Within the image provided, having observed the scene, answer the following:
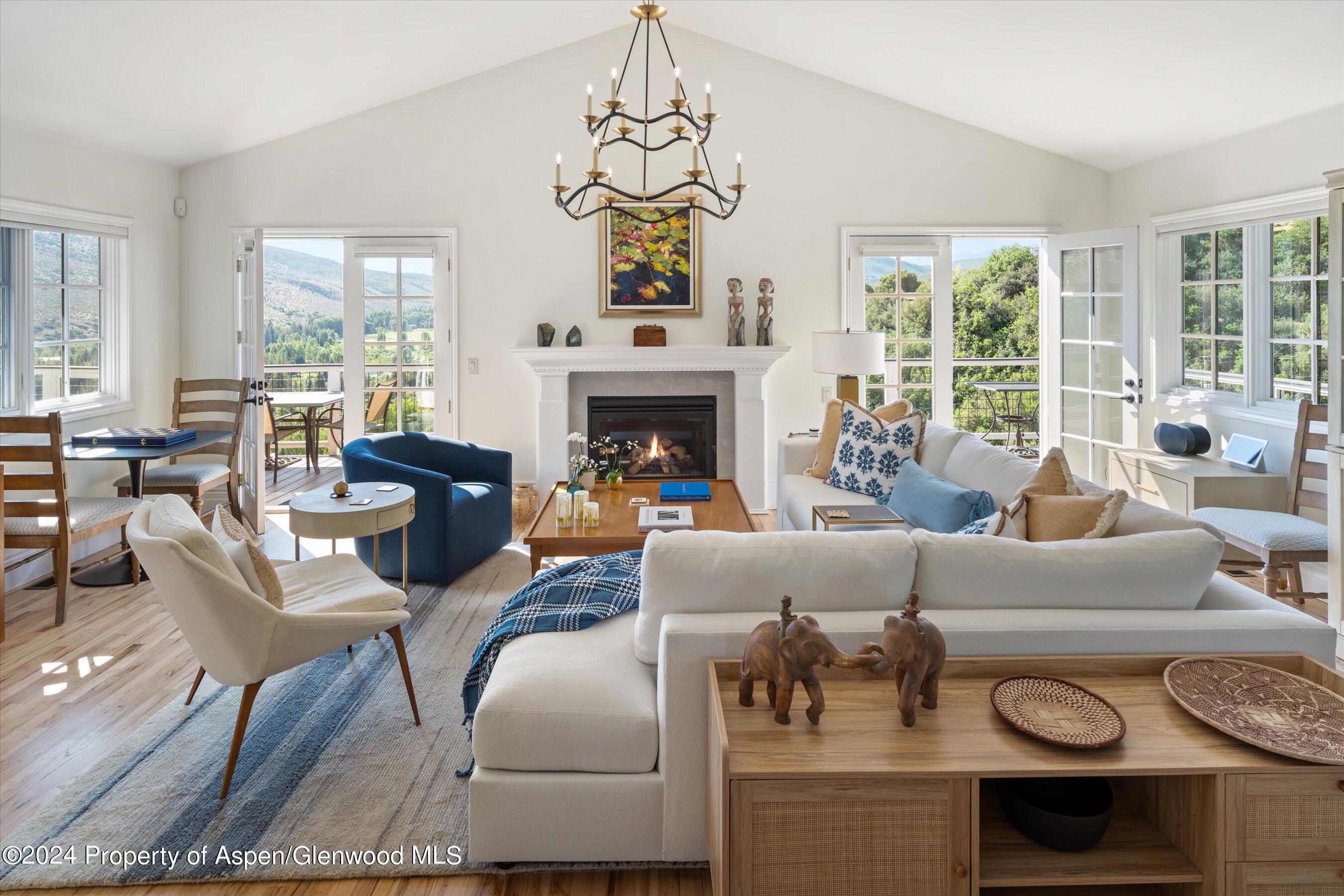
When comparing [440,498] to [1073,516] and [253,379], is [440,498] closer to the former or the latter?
[253,379]

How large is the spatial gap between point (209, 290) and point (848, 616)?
5.68 metres

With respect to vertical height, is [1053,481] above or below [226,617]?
above

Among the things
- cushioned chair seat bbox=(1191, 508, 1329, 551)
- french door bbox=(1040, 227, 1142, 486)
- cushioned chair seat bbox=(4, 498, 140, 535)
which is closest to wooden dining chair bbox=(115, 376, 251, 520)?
cushioned chair seat bbox=(4, 498, 140, 535)

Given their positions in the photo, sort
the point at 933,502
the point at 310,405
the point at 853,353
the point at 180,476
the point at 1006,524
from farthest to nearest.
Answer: the point at 310,405 → the point at 853,353 → the point at 180,476 → the point at 933,502 → the point at 1006,524

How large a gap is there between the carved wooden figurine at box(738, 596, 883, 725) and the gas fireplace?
4540 mm

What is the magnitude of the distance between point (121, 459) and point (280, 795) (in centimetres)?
279

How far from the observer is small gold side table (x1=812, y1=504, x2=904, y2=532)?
3814 millimetres

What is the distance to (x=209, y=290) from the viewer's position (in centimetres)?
626

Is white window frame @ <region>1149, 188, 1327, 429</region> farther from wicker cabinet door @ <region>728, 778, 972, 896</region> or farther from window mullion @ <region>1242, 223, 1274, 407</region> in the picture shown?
wicker cabinet door @ <region>728, 778, 972, 896</region>

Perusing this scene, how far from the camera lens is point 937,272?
6414mm

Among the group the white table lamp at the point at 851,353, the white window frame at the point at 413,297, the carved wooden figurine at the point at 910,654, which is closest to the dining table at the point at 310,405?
the white window frame at the point at 413,297

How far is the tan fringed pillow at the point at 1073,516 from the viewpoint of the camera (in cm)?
247

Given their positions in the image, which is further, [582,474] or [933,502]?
[582,474]

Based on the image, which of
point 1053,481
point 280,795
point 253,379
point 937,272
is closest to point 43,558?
point 253,379
